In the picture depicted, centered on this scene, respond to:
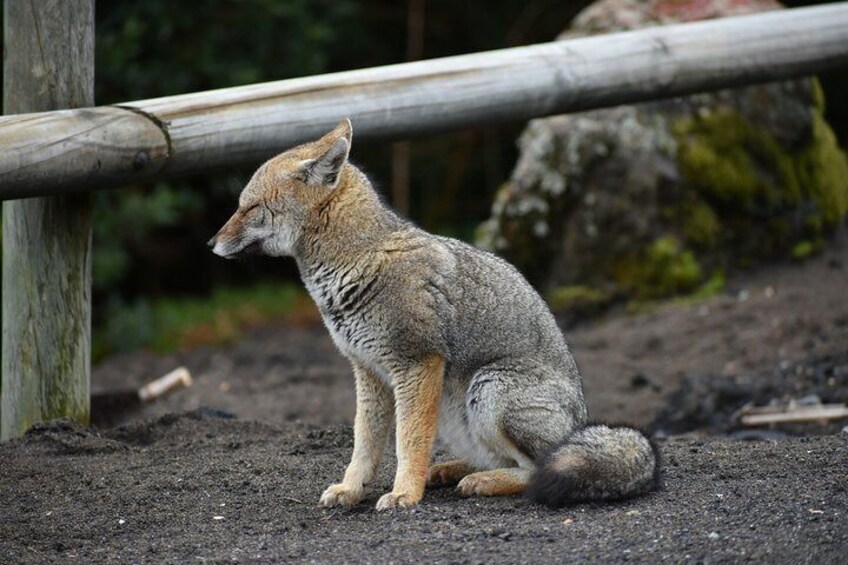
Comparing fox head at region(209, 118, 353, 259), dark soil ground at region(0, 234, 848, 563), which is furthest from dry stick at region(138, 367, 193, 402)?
fox head at region(209, 118, 353, 259)

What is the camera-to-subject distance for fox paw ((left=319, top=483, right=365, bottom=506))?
17.6ft

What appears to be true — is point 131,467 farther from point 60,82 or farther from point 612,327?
point 612,327

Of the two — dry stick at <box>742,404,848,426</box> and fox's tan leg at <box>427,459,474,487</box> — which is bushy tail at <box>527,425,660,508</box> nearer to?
fox's tan leg at <box>427,459,474,487</box>

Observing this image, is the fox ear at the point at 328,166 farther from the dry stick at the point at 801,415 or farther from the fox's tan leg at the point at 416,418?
the dry stick at the point at 801,415

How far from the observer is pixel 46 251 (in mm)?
6098

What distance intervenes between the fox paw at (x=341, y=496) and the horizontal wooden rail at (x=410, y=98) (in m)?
1.73

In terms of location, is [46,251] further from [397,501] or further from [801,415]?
[801,415]

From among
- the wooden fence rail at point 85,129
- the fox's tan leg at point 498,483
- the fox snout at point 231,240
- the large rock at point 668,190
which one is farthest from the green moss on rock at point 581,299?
the fox snout at point 231,240

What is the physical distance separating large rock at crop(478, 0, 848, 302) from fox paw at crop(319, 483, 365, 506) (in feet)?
18.0

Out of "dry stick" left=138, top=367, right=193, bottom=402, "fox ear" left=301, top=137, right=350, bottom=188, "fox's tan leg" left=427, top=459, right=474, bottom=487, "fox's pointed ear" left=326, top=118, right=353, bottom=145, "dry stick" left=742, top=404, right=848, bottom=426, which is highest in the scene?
"fox's pointed ear" left=326, top=118, right=353, bottom=145

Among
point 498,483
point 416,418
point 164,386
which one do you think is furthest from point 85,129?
point 164,386

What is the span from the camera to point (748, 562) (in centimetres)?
425

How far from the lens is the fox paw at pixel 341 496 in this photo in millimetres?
5367

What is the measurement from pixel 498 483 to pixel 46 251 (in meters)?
2.46
